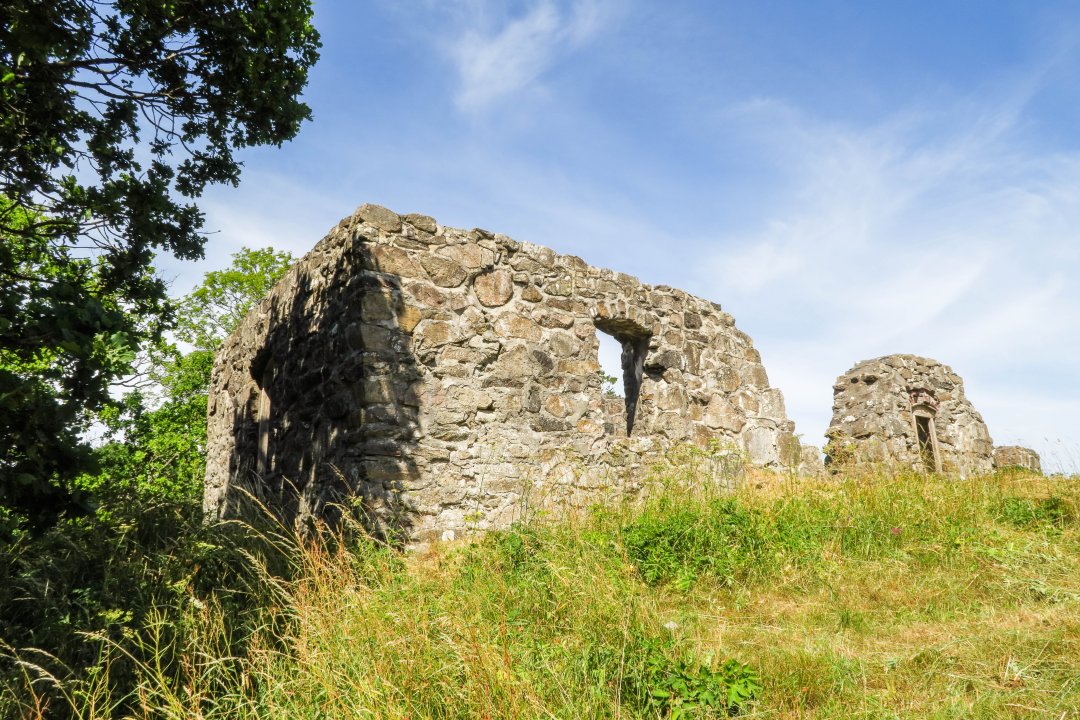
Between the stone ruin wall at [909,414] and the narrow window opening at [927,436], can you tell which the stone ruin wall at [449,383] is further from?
the narrow window opening at [927,436]

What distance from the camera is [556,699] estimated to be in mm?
3059

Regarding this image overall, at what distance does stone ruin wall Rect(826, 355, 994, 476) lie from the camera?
13350 mm

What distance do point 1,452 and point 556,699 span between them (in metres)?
3.56

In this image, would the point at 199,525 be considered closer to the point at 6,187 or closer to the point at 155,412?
the point at 6,187

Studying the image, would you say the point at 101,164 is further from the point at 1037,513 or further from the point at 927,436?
the point at 927,436

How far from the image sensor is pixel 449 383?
6.50m

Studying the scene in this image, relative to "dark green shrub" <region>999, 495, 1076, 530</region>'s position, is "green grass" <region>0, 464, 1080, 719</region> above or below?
below

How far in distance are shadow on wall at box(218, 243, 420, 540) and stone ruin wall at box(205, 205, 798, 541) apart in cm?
2

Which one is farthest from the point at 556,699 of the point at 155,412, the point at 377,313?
the point at 155,412

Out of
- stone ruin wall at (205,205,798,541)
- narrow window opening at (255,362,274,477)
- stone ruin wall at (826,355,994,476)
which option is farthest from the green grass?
stone ruin wall at (826,355,994,476)

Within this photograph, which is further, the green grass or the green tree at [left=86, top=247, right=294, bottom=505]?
the green tree at [left=86, top=247, right=294, bottom=505]

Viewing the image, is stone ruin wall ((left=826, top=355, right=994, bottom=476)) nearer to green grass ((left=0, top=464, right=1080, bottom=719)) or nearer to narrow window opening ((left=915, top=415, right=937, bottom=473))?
narrow window opening ((left=915, top=415, right=937, bottom=473))

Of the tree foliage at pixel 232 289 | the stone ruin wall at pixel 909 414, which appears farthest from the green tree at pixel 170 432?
the stone ruin wall at pixel 909 414

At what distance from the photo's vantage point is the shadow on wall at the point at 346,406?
5988mm
